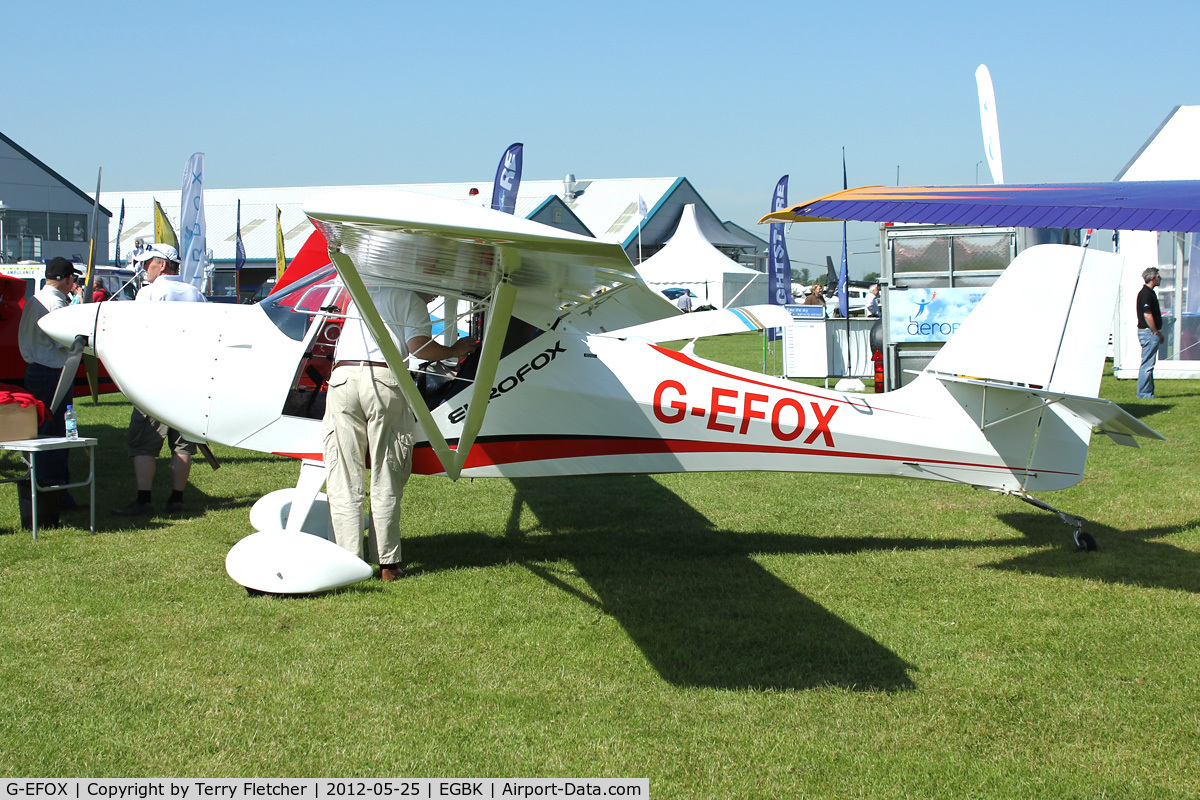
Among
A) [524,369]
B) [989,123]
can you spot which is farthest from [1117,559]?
[989,123]

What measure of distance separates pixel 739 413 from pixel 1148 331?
10.8 meters

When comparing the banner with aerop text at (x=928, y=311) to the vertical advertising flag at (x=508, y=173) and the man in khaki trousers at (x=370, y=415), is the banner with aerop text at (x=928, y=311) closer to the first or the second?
the man in khaki trousers at (x=370, y=415)

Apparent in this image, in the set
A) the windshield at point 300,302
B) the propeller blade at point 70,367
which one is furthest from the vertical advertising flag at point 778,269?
the propeller blade at point 70,367

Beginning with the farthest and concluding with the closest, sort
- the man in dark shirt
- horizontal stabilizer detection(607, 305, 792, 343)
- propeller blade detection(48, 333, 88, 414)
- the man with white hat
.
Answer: the man in dark shirt < horizontal stabilizer detection(607, 305, 792, 343) < the man with white hat < propeller blade detection(48, 333, 88, 414)

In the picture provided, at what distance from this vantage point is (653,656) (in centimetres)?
429

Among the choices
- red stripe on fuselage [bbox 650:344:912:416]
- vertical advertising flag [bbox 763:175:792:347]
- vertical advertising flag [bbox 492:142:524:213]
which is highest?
vertical advertising flag [bbox 492:142:524:213]

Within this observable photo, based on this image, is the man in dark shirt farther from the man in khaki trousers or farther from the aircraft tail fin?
the man in khaki trousers

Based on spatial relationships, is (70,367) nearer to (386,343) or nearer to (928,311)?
(386,343)

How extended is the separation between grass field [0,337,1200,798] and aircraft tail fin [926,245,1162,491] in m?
0.78

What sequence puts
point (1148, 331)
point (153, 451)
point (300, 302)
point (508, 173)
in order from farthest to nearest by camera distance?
1. point (508, 173)
2. point (1148, 331)
3. point (153, 451)
4. point (300, 302)

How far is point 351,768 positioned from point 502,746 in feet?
1.82

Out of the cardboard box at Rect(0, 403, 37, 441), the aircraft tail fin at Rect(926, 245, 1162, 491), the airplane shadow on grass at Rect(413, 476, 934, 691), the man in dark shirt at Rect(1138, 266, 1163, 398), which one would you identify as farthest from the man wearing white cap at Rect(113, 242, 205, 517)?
the man in dark shirt at Rect(1138, 266, 1163, 398)

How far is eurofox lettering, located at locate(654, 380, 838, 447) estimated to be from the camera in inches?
225

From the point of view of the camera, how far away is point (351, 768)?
3.18m
